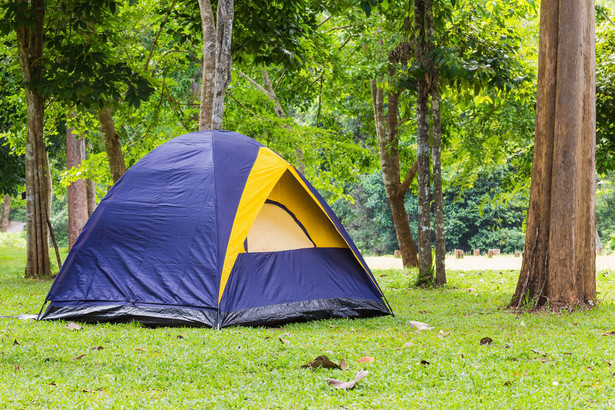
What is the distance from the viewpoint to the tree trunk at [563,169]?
6.79m

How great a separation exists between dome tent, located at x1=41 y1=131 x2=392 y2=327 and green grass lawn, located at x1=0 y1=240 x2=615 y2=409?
312 mm

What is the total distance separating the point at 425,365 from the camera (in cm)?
439

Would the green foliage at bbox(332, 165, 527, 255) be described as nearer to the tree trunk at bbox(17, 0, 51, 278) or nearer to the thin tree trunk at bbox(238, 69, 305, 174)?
the thin tree trunk at bbox(238, 69, 305, 174)

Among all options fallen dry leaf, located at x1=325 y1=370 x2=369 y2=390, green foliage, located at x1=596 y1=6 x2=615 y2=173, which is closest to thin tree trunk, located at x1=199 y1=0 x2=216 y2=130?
fallen dry leaf, located at x1=325 y1=370 x2=369 y2=390

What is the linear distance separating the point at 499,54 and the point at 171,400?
7514 mm

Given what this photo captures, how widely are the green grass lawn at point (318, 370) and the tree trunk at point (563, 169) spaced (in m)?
0.45

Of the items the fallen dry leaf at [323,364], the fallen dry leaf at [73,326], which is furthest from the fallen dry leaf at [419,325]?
the fallen dry leaf at [73,326]

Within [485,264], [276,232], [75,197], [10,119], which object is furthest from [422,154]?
[10,119]

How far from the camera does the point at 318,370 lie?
4.29 metres

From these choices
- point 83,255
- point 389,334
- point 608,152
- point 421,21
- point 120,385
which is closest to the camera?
point 120,385

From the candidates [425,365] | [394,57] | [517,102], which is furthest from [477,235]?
[425,365]

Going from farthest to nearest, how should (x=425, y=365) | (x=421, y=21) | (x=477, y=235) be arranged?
(x=477, y=235)
(x=421, y=21)
(x=425, y=365)

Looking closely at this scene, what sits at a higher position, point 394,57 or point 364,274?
point 394,57

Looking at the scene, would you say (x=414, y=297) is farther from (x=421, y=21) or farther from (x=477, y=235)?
(x=477, y=235)
